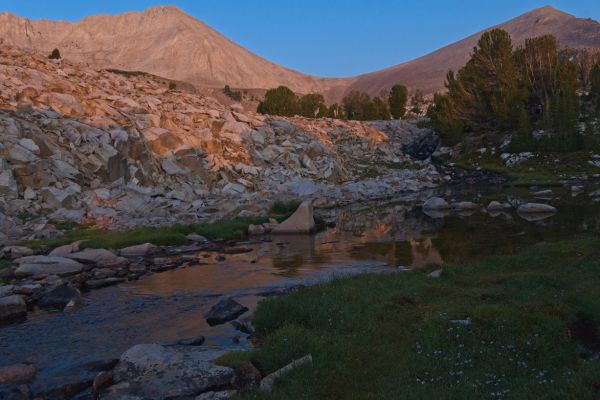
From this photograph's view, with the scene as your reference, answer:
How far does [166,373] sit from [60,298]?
29.4ft

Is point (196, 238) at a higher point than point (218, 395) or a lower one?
lower

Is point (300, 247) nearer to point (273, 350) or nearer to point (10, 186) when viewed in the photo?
point (273, 350)

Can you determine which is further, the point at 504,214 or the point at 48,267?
the point at 504,214

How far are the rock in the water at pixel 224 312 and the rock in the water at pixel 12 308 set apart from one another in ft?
20.2

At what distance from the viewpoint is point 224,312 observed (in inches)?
600

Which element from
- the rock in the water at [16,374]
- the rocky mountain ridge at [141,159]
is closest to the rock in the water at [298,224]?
the rocky mountain ridge at [141,159]

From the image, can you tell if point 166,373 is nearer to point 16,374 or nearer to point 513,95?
point 16,374

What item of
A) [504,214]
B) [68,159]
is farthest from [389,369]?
Result: [68,159]

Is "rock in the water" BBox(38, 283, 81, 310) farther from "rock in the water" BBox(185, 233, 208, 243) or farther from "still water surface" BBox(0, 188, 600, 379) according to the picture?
"rock in the water" BBox(185, 233, 208, 243)

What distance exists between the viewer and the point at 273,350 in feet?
36.0

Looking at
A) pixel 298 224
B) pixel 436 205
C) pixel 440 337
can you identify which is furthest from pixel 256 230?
pixel 440 337

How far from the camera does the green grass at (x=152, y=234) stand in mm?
26984

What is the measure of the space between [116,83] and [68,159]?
26.0 metres

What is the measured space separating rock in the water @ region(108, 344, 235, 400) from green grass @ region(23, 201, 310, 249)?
17.0m
